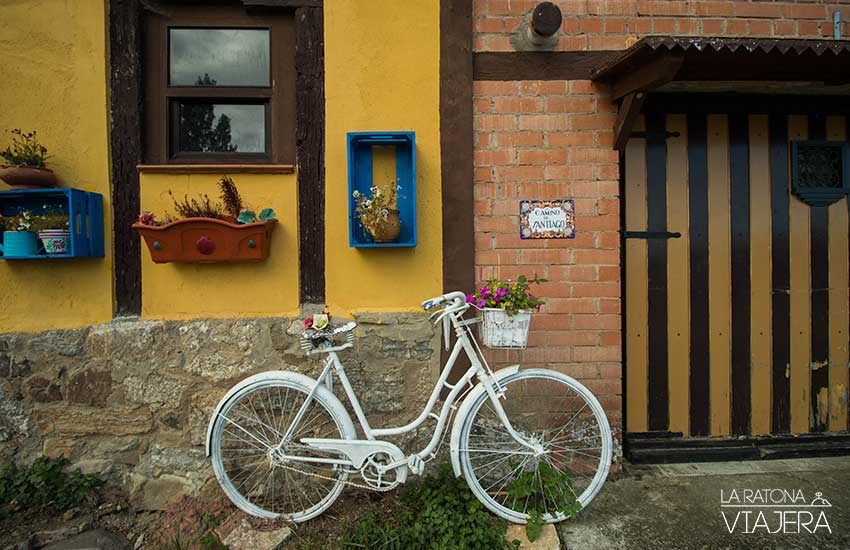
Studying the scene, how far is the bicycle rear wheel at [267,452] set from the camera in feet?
8.73

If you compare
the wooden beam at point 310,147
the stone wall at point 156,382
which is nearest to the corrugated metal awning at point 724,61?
the wooden beam at point 310,147

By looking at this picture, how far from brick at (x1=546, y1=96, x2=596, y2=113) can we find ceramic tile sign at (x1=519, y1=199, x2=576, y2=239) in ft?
1.94

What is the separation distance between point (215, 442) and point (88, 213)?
Answer: 1.61m

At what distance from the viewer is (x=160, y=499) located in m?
2.91

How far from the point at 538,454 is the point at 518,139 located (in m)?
1.93

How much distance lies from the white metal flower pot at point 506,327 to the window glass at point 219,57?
2.13 meters

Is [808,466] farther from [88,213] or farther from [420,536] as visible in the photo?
[88,213]

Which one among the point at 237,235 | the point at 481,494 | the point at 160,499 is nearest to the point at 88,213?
the point at 237,235

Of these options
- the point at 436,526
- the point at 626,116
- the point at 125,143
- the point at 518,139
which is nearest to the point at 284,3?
the point at 125,143

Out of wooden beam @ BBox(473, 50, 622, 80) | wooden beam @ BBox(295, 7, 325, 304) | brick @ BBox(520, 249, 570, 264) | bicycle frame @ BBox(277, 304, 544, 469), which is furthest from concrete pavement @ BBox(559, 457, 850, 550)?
wooden beam @ BBox(473, 50, 622, 80)

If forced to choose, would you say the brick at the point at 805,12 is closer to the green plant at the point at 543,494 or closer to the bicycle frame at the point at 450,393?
the bicycle frame at the point at 450,393

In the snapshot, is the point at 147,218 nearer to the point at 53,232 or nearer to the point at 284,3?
the point at 53,232

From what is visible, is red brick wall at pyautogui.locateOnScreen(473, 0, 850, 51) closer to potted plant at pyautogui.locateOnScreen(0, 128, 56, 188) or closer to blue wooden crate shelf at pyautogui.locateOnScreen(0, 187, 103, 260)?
blue wooden crate shelf at pyautogui.locateOnScreen(0, 187, 103, 260)

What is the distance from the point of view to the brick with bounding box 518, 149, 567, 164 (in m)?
2.97
